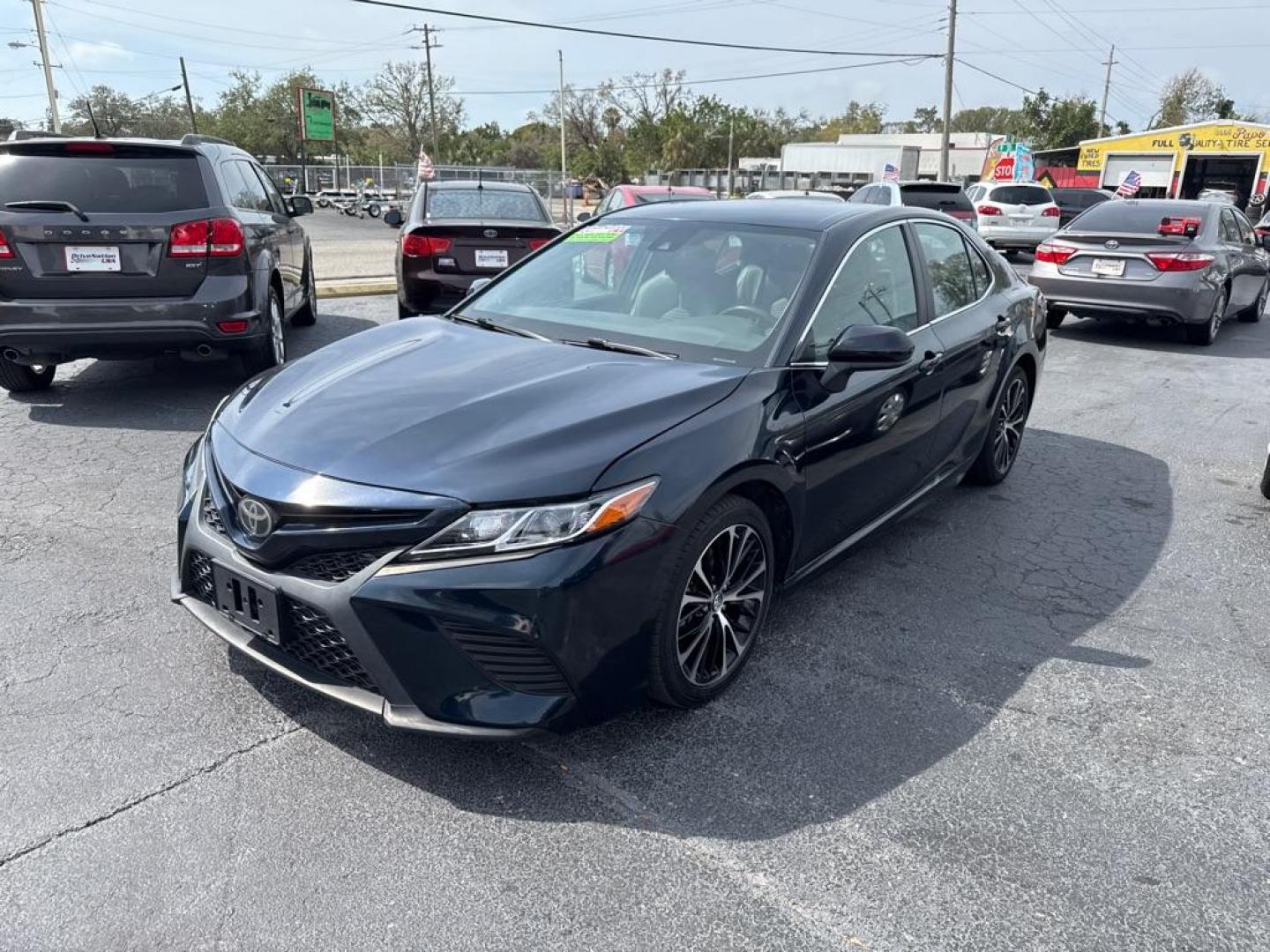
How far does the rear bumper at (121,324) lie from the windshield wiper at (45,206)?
55 centimetres

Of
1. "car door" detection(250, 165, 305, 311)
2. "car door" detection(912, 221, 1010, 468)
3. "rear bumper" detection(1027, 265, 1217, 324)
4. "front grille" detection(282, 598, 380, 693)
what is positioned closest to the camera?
"front grille" detection(282, 598, 380, 693)

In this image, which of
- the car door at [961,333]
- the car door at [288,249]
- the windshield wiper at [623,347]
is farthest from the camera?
the car door at [288,249]

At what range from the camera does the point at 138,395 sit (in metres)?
6.75

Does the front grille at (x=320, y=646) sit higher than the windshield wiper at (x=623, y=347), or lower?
lower

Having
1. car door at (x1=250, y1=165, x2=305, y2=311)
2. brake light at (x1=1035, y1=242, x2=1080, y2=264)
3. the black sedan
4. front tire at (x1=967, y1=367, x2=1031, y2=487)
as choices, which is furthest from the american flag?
the black sedan

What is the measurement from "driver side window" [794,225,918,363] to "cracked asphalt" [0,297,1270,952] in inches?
44.4

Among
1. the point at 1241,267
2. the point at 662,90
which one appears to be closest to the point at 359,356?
the point at 1241,267

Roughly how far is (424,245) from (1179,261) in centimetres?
757

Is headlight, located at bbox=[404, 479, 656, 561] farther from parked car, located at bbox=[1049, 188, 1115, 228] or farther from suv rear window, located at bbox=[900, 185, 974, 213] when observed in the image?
parked car, located at bbox=[1049, 188, 1115, 228]

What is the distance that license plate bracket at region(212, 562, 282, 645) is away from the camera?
260 centimetres

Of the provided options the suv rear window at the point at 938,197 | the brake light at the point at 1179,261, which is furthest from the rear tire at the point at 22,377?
the suv rear window at the point at 938,197

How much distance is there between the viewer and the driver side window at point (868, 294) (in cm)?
345

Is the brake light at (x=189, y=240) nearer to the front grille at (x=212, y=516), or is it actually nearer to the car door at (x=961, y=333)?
the front grille at (x=212, y=516)

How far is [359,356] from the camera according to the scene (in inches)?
137
